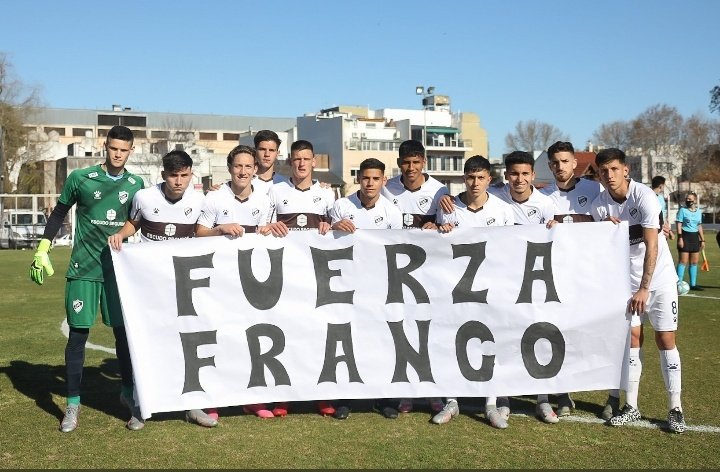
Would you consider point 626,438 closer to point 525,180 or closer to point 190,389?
point 525,180

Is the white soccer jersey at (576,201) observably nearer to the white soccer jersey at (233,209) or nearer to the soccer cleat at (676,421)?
the soccer cleat at (676,421)

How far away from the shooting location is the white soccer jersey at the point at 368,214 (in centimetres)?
712

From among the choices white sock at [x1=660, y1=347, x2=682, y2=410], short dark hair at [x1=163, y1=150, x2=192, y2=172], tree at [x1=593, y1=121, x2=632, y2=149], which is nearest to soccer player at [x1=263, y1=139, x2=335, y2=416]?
short dark hair at [x1=163, y1=150, x2=192, y2=172]

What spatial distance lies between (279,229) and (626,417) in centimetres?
337

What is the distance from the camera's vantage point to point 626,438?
6.10 metres

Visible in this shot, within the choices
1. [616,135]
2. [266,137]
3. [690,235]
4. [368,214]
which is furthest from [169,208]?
[616,135]

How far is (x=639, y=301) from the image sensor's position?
651 cm

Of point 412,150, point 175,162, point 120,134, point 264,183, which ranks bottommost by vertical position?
point 264,183

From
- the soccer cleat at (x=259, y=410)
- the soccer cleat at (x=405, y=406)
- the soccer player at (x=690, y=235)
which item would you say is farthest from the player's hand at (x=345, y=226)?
the soccer player at (x=690, y=235)

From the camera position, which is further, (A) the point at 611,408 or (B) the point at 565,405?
(B) the point at 565,405

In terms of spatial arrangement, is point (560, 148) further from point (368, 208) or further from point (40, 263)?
point (40, 263)

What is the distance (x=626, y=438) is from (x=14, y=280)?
62.1ft

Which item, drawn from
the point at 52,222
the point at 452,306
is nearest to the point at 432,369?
the point at 452,306

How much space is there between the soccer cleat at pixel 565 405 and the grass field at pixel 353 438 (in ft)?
0.43
